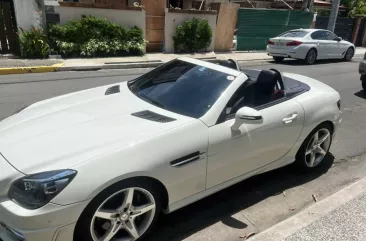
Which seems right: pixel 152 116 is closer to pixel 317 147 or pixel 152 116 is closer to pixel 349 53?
pixel 317 147

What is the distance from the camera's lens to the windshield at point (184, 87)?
10.3 feet

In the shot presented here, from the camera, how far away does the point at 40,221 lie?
6.96 ft

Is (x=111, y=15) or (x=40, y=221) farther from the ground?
(x=111, y=15)

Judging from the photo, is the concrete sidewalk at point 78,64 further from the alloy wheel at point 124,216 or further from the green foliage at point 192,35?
the alloy wheel at point 124,216

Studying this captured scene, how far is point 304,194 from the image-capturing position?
12.3 feet

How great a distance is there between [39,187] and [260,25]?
55.8 feet

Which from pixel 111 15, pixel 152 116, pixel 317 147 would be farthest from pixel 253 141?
pixel 111 15

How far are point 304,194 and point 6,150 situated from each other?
3091 millimetres

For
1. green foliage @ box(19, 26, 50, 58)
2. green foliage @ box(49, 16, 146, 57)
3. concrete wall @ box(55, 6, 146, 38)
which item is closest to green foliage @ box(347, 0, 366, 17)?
concrete wall @ box(55, 6, 146, 38)

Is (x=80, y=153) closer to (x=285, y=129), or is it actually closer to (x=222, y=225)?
(x=222, y=225)

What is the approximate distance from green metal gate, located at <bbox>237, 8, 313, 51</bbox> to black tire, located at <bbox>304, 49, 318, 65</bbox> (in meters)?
4.25

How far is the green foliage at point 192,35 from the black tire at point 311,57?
441 centimetres

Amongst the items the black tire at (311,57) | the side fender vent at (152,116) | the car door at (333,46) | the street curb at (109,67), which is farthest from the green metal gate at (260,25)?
the side fender vent at (152,116)

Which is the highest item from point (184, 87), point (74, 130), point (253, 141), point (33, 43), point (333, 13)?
point (333, 13)
